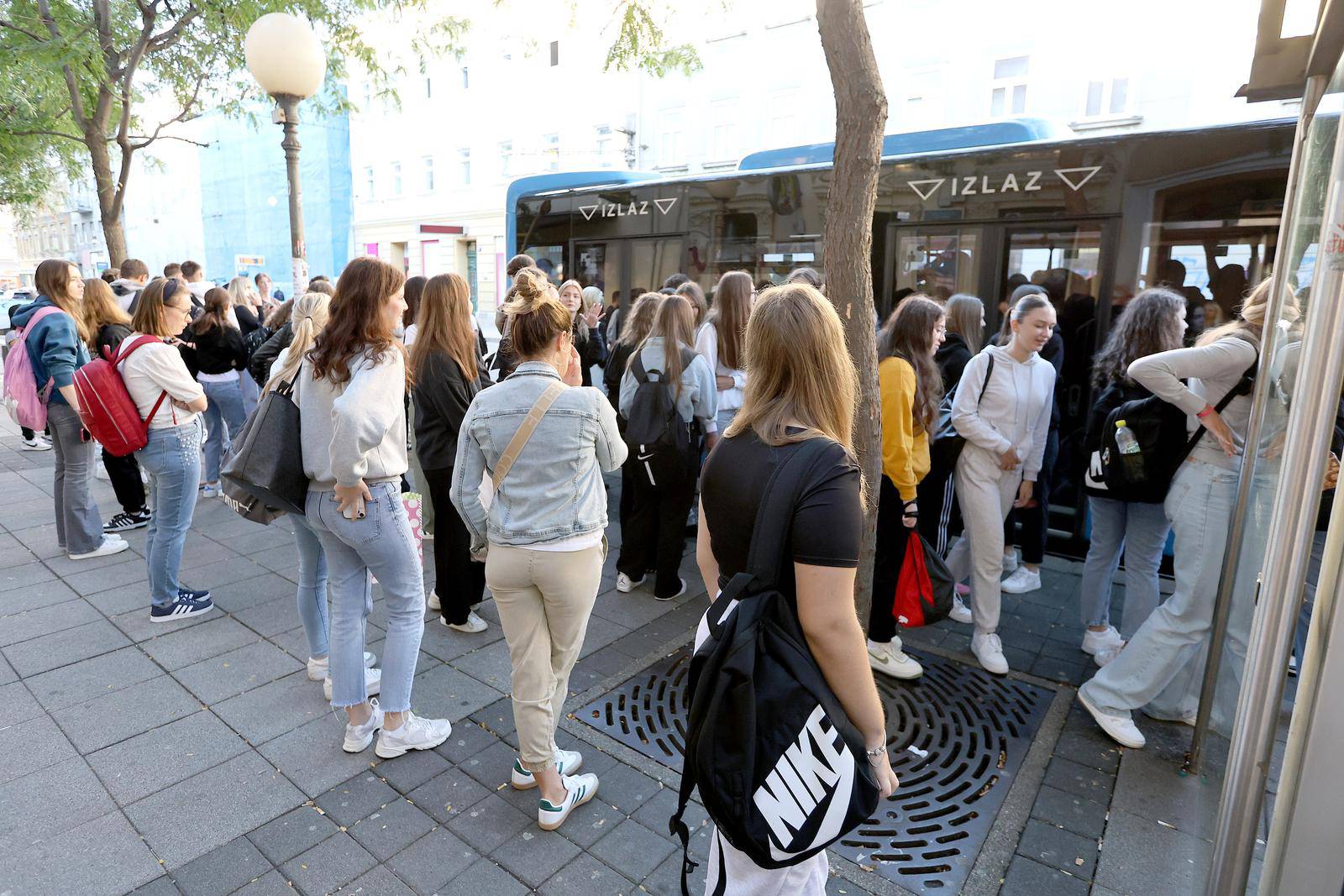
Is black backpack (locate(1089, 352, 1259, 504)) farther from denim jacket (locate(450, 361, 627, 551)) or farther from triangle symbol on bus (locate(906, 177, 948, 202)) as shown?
triangle symbol on bus (locate(906, 177, 948, 202))

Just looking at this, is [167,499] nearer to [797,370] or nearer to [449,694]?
[449,694]

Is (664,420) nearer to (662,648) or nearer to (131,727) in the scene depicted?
(662,648)

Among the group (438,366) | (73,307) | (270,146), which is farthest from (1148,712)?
(270,146)

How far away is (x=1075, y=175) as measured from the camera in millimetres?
5508

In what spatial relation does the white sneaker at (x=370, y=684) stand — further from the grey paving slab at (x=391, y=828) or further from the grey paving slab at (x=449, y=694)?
the grey paving slab at (x=391, y=828)

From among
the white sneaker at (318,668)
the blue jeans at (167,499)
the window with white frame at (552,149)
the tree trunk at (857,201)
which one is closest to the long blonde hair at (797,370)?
the tree trunk at (857,201)

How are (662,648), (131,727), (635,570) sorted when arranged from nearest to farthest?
(131,727)
(662,648)
(635,570)

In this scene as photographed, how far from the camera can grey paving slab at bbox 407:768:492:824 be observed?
3.00 m

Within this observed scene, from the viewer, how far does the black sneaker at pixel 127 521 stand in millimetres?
6348

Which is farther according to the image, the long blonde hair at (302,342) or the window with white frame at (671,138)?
the window with white frame at (671,138)

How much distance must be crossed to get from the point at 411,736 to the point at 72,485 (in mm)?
3844

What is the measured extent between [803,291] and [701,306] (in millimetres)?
4583

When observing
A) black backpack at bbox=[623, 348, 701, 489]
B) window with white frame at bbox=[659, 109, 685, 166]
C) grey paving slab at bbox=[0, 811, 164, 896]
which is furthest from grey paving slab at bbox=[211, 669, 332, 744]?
window with white frame at bbox=[659, 109, 685, 166]

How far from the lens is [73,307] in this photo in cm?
543
